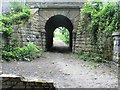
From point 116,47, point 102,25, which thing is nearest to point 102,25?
point 102,25

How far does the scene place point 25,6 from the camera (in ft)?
44.2

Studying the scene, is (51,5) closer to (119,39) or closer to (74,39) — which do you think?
(74,39)

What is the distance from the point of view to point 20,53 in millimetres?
11000

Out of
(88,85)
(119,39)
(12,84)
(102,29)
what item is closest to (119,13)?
(119,39)

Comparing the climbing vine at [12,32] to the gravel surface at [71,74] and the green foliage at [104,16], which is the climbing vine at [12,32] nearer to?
the gravel surface at [71,74]

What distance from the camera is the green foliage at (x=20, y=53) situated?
10.3 meters

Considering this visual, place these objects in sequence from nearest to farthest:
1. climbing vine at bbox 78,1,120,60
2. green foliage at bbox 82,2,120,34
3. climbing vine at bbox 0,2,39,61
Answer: green foliage at bbox 82,2,120,34
climbing vine at bbox 78,1,120,60
climbing vine at bbox 0,2,39,61

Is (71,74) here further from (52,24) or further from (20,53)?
(52,24)

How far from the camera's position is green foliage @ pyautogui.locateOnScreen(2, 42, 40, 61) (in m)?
10.3

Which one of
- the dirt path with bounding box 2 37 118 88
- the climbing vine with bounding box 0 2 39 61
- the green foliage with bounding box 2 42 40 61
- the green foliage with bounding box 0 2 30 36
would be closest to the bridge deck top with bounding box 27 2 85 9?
the green foliage with bounding box 0 2 30 36

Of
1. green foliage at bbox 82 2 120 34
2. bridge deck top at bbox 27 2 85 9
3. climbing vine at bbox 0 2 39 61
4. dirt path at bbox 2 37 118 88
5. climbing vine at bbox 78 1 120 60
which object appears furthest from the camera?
bridge deck top at bbox 27 2 85 9

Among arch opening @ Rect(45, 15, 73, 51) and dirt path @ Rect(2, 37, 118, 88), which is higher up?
arch opening @ Rect(45, 15, 73, 51)

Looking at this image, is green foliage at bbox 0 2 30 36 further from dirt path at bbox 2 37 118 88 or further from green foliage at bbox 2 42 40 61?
dirt path at bbox 2 37 118 88

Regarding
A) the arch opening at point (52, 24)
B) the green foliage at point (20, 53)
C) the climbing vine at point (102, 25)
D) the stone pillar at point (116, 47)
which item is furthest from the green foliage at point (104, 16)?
the arch opening at point (52, 24)
